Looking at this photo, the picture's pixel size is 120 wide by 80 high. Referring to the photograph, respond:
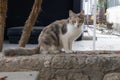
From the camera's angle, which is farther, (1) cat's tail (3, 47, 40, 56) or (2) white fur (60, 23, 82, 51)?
(2) white fur (60, 23, 82, 51)

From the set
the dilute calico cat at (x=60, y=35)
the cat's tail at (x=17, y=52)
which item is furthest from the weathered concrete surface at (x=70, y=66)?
the dilute calico cat at (x=60, y=35)

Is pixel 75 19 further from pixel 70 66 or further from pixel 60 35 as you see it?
pixel 70 66

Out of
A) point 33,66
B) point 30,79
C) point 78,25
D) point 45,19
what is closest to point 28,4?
point 45,19

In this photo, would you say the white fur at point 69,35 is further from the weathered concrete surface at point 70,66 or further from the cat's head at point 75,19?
the weathered concrete surface at point 70,66

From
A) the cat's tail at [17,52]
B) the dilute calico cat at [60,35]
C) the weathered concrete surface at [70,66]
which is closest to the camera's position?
the weathered concrete surface at [70,66]

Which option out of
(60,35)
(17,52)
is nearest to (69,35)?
(60,35)

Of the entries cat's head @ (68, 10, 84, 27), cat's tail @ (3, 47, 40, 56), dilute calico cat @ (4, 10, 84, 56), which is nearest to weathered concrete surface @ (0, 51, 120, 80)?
cat's tail @ (3, 47, 40, 56)

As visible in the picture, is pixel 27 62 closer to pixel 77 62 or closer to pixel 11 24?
pixel 77 62

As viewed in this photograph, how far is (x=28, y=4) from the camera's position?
8734mm

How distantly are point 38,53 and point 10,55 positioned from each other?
0.96ft

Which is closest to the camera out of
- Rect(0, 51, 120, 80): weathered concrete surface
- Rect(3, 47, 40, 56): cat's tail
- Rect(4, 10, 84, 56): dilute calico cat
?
Rect(0, 51, 120, 80): weathered concrete surface

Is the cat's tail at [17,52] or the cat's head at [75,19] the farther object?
the cat's head at [75,19]

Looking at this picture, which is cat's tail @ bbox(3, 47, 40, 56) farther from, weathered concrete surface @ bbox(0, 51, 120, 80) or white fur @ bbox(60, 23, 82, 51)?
white fur @ bbox(60, 23, 82, 51)

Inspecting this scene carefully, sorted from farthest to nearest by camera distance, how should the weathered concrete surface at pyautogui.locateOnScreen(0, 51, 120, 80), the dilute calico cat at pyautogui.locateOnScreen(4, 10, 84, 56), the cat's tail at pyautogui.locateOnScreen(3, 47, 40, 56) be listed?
the dilute calico cat at pyautogui.locateOnScreen(4, 10, 84, 56) < the cat's tail at pyautogui.locateOnScreen(3, 47, 40, 56) < the weathered concrete surface at pyautogui.locateOnScreen(0, 51, 120, 80)
